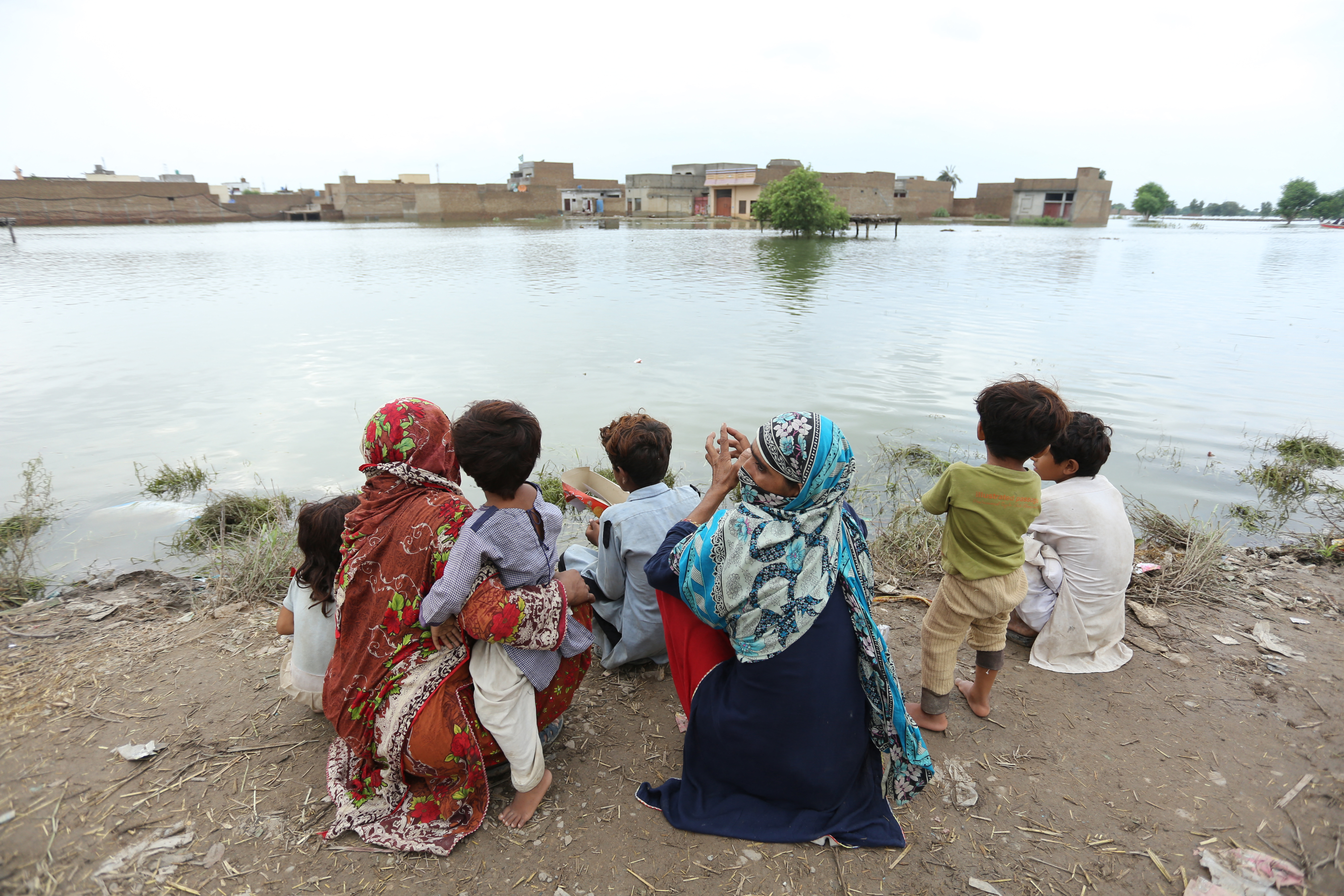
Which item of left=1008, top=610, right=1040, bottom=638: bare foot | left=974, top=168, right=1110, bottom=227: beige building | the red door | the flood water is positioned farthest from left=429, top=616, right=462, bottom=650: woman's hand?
left=974, top=168, right=1110, bottom=227: beige building

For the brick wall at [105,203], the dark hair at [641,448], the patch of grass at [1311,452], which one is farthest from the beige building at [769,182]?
the dark hair at [641,448]

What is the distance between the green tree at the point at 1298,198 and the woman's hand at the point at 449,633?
10140 centimetres

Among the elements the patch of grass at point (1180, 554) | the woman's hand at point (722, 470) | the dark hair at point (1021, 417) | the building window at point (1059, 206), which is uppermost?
the building window at point (1059, 206)

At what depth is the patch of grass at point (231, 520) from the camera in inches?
A: 183

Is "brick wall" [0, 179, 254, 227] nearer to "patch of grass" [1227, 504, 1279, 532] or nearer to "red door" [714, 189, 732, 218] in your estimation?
"red door" [714, 189, 732, 218]

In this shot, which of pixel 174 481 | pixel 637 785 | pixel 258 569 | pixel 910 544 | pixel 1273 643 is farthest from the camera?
pixel 174 481

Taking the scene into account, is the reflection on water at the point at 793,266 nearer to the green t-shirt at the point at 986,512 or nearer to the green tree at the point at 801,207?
Answer: the green tree at the point at 801,207

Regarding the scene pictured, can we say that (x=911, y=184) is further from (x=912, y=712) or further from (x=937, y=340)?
(x=912, y=712)

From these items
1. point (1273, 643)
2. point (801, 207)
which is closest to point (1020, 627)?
point (1273, 643)

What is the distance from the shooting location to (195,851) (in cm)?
186

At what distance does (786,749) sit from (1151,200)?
10499cm

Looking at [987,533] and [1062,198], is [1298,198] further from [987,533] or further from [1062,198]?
[987,533]

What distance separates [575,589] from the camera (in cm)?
226

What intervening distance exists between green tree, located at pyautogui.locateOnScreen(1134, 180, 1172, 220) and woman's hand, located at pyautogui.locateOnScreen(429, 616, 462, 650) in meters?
105
